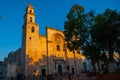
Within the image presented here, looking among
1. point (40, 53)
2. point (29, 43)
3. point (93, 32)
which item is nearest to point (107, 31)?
point (93, 32)

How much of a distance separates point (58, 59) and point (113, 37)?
59.5ft

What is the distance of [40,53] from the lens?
31.5 meters

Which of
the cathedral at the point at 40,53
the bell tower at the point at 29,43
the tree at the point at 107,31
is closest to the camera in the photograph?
the tree at the point at 107,31

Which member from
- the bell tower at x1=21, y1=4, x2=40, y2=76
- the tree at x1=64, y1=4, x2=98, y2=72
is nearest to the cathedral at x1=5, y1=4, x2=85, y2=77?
the bell tower at x1=21, y1=4, x2=40, y2=76

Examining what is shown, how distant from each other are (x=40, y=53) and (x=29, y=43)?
3.12 m

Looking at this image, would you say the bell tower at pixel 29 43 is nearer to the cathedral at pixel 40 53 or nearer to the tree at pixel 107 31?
the cathedral at pixel 40 53

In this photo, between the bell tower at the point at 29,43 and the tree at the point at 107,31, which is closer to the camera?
the tree at the point at 107,31

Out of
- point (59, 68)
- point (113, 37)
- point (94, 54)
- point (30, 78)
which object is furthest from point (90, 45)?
point (59, 68)

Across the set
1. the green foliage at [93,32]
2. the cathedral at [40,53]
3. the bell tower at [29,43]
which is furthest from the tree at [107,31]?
the bell tower at [29,43]

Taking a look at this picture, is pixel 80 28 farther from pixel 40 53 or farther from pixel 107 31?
pixel 40 53

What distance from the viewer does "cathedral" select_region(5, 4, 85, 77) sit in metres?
29.6

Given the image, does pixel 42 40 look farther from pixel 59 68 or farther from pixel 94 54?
pixel 94 54

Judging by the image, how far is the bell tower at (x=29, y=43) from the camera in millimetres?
29066

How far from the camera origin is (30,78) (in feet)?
91.7
